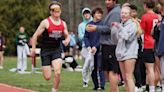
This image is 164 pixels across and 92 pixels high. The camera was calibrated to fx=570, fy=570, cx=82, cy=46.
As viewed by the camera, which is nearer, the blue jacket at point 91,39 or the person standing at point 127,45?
the person standing at point 127,45

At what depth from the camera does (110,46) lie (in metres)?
12.0

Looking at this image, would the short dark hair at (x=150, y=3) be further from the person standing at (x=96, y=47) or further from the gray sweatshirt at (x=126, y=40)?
the person standing at (x=96, y=47)

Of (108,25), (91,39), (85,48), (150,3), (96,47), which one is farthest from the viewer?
(85,48)

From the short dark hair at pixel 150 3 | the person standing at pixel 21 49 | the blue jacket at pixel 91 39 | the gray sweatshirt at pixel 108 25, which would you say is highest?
the short dark hair at pixel 150 3

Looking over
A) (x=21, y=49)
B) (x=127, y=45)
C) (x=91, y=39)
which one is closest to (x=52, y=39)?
(x=91, y=39)

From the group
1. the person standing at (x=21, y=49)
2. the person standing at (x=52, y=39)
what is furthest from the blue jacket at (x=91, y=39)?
the person standing at (x=21, y=49)

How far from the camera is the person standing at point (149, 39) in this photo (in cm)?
1346

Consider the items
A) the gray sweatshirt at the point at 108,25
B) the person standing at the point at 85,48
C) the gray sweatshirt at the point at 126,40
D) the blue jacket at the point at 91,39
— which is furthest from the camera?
the person standing at the point at 85,48

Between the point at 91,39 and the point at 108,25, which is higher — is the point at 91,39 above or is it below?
below

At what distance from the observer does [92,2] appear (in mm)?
60062

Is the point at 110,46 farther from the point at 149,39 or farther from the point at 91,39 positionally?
the point at 91,39

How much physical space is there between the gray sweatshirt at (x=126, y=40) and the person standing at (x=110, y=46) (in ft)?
1.08

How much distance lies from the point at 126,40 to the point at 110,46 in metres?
0.64

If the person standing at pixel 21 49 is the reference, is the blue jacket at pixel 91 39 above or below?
above
